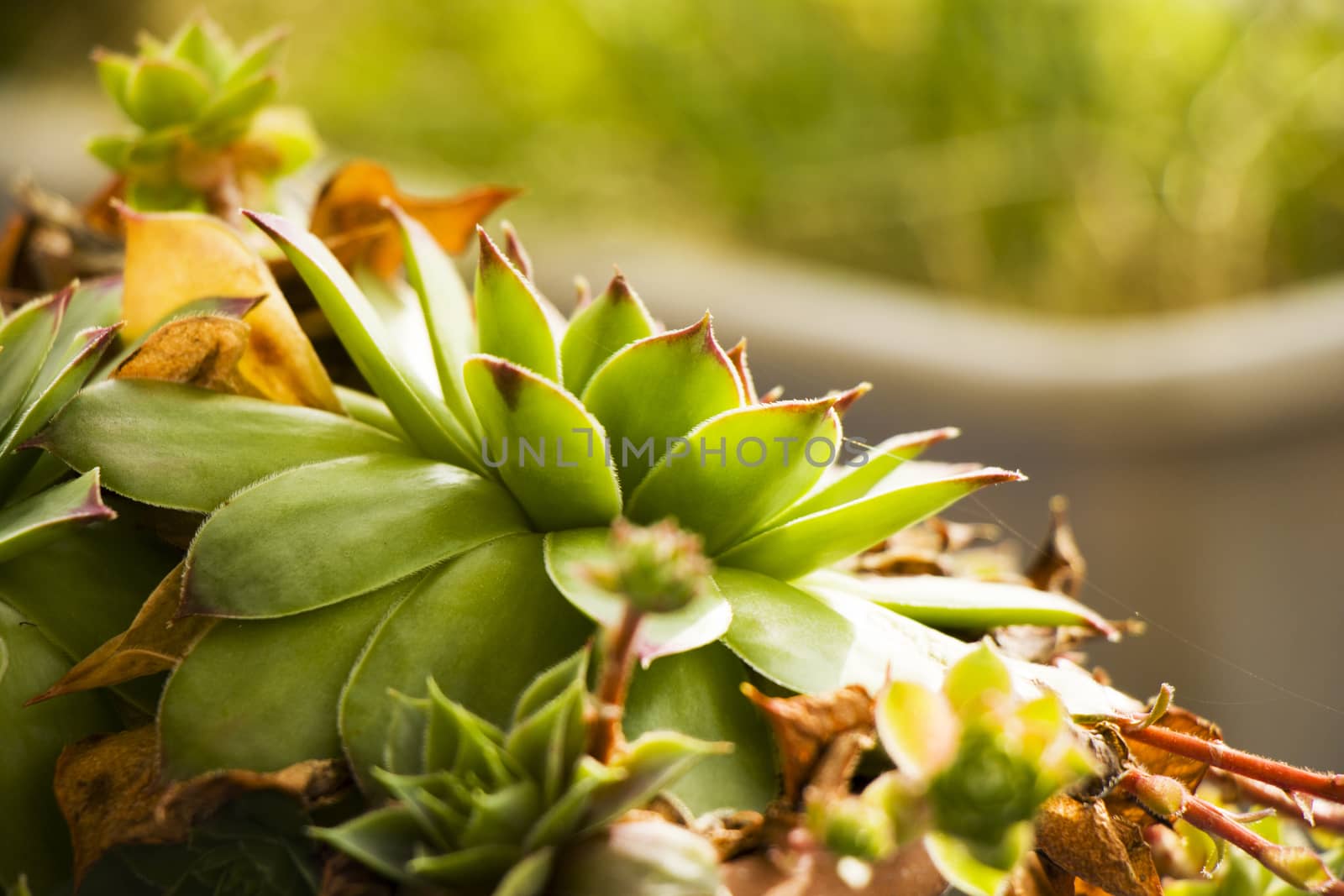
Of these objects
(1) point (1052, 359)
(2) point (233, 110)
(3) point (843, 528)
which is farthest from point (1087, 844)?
(1) point (1052, 359)

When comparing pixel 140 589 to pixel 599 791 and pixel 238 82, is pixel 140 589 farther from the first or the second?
pixel 238 82

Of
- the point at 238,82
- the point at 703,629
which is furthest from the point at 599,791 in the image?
the point at 238,82

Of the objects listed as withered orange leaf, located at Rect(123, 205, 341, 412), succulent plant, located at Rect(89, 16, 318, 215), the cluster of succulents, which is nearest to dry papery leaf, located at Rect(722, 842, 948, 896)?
the cluster of succulents

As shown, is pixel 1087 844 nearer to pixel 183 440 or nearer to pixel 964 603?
pixel 964 603

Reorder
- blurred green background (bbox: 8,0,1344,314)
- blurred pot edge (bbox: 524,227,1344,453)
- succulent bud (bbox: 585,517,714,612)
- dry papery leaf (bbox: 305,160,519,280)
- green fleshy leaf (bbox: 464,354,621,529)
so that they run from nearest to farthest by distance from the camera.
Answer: succulent bud (bbox: 585,517,714,612), green fleshy leaf (bbox: 464,354,621,529), dry papery leaf (bbox: 305,160,519,280), blurred pot edge (bbox: 524,227,1344,453), blurred green background (bbox: 8,0,1344,314)

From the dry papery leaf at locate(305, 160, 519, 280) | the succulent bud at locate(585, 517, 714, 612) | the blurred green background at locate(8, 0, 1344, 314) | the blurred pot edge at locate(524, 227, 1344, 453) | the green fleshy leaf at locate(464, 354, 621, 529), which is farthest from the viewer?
the blurred green background at locate(8, 0, 1344, 314)

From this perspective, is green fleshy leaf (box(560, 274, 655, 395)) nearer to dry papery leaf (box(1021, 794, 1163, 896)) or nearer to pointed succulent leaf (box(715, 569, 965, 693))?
pointed succulent leaf (box(715, 569, 965, 693))

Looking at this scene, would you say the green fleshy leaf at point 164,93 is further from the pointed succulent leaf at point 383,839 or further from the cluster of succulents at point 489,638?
the pointed succulent leaf at point 383,839
